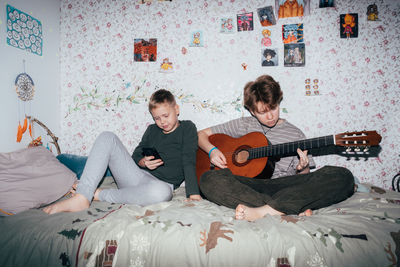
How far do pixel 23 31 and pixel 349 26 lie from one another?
2.79 metres

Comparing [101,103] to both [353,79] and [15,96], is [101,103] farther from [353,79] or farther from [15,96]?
[353,79]

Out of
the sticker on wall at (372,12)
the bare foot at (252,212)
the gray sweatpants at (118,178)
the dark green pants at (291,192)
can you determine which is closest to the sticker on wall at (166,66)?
the gray sweatpants at (118,178)

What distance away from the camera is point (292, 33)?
6.38ft

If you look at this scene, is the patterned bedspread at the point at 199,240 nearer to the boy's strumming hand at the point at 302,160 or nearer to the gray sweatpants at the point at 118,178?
the gray sweatpants at the point at 118,178

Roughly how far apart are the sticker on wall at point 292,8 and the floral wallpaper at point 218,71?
5 cm

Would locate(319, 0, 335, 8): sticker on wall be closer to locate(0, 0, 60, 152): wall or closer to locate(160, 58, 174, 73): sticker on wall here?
locate(160, 58, 174, 73): sticker on wall

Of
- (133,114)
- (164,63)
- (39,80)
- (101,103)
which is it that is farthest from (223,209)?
(39,80)

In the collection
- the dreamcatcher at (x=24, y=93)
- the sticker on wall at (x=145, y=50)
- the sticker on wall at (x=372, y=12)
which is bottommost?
the dreamcatcher at (x=24, y=93)

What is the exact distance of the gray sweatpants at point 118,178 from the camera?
122 centimetres

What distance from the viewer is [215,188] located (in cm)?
124

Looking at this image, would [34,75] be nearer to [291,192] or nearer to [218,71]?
[218,71]

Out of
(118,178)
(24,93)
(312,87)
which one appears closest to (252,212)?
(118,178)

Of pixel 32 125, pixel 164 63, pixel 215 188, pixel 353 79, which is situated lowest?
pixel 215 188

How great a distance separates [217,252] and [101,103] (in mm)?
1866
